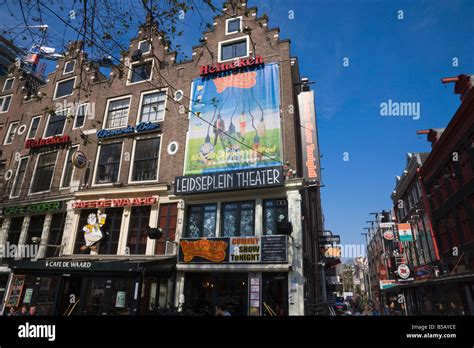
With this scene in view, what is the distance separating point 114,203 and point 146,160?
11.2 feet

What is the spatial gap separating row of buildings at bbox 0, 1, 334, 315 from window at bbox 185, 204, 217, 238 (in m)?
0.08

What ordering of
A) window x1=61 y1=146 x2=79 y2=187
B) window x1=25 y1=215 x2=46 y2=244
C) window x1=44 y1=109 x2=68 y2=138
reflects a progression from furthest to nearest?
window x1=44 y1=109 x2=68 y2=138 → window x1=61 y1=146 x2=79 y2=187 → window x1=25 y1=215 x2=46 y2=244

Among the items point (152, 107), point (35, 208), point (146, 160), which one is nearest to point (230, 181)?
point (146, 160)

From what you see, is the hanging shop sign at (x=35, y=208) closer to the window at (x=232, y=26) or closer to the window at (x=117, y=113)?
the window at (x=117, y=113)

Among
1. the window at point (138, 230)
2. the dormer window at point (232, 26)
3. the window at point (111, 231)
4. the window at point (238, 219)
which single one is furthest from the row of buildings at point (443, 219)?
the window at point (111, 231)

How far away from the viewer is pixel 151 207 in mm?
17234

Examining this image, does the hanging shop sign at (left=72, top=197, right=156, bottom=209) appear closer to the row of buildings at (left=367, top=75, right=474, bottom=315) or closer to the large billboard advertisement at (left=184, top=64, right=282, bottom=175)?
the large billboard advertisement at (left=184, top=64, right=282, bottom=175)

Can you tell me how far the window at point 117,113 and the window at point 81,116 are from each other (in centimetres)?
239

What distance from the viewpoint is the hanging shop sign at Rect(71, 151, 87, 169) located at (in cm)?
1867

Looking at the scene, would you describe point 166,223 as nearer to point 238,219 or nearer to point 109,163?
point 238,219

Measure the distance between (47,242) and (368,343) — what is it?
22.4 metres

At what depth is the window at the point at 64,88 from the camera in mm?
24094

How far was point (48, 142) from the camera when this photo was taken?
22078mm

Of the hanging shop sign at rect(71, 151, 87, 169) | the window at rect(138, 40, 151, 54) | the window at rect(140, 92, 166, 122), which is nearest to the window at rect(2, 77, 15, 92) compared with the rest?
the window at rect(138, 40, 151, 54)
